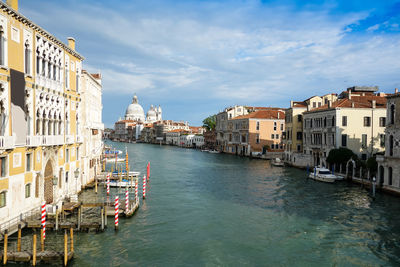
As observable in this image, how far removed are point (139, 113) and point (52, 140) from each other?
175 m

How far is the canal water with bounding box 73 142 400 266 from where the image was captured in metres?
11.9

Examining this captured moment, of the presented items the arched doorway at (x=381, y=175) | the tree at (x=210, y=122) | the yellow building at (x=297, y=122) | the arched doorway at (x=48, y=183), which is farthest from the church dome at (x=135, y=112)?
the arched doorway at (x=48, y=183)

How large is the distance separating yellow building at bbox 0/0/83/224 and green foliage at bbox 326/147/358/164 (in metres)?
22.8

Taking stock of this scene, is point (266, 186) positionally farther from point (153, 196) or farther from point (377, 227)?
point (377, 227)

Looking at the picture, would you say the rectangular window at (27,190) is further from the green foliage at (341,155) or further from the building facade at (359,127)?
the building facade at (359,127)

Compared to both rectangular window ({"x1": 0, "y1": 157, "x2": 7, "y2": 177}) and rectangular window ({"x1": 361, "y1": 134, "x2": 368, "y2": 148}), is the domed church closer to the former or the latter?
rectangular window ({"x1": 361, "y1": 134, "x2": 368, "y2": 148})

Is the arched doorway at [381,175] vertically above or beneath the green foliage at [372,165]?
beneath

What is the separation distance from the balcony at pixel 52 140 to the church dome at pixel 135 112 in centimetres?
17073

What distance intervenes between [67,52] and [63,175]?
675cm

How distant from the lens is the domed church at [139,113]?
7215 inches

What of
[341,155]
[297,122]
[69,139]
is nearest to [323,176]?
[341,155]

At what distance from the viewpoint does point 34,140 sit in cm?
1391

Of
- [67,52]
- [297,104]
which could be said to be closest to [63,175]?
[67,52]

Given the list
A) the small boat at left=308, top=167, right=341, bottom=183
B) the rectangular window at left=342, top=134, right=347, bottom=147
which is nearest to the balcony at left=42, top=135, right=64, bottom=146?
the small boat at left=308, top=167, right=341, bottom=183
